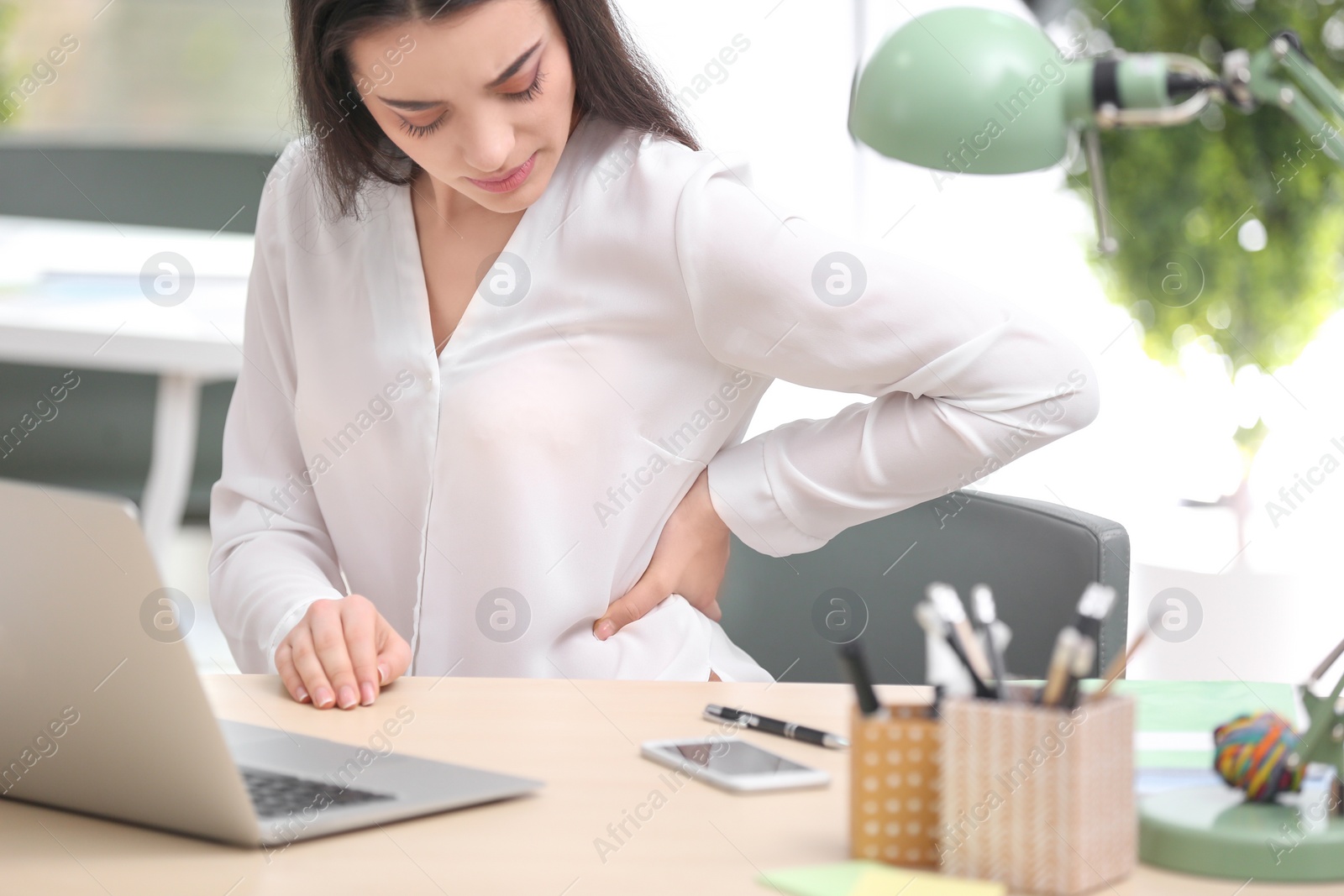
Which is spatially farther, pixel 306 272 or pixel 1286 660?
pixel 1286 660

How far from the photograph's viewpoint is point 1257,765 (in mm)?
659

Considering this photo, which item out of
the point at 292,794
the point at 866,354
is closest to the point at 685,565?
the point at 866,354

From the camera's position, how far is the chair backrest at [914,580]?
1.17 metres

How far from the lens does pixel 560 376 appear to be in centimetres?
129

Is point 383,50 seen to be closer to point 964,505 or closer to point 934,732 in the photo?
point 964,505

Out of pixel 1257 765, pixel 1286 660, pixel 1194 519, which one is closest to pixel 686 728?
pixel 1257 765

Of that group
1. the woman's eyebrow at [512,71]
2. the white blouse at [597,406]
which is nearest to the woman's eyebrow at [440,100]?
the woman's eyebrow at [512,71]

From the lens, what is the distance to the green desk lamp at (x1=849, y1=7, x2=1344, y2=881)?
62 centimetres

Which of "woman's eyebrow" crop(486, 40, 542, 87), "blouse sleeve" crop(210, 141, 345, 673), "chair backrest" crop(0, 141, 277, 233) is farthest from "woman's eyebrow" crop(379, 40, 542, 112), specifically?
"chair backrest" crop(0, 141, 277, 233)

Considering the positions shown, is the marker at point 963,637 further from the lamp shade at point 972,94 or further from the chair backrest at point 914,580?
the chair backrest at point 914,580

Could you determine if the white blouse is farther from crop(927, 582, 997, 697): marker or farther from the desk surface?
crop(927, 582, 997, 697): marker

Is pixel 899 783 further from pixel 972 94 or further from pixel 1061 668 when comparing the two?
pixel 972 94

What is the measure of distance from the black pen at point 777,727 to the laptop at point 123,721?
0.60 ft

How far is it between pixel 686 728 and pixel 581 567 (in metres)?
0.45
